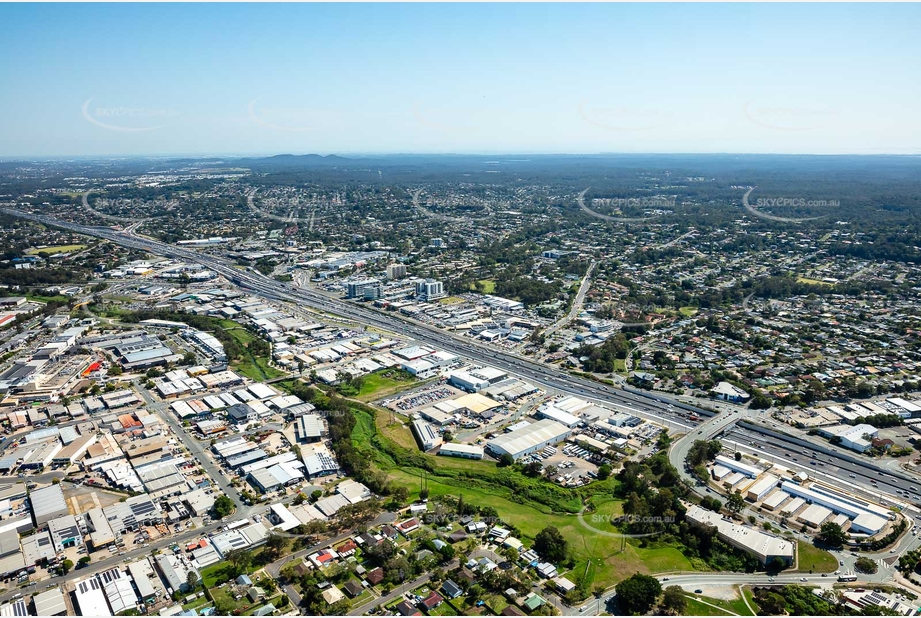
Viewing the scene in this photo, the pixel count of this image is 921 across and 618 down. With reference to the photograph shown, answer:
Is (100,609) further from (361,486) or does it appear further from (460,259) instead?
(460,259)

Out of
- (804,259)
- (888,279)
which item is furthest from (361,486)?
(804,259)

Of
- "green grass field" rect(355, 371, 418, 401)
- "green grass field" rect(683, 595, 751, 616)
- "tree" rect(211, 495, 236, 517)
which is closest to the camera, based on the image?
"green grass field" rect(683, 595, 751, 616)

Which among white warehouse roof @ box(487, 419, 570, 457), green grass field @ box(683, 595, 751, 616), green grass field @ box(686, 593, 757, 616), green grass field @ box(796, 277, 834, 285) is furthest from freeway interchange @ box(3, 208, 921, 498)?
green grass field @ box(796, 277, 834, 285)

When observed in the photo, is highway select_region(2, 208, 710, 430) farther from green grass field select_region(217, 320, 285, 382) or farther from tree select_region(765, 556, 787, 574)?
tree select_region(765, 556, 787, 574)

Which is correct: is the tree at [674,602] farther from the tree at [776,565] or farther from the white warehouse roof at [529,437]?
the white warehouse roof at [529,437]

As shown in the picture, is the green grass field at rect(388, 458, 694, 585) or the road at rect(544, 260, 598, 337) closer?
the green grass field at rect(388, 458, 694, 585)

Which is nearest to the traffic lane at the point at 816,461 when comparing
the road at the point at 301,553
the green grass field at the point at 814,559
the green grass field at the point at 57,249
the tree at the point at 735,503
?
the tree at the point at 735,503
